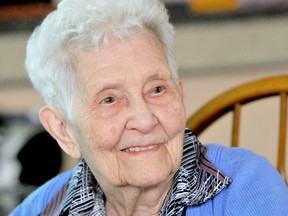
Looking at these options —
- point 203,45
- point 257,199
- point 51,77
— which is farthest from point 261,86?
point 203,45

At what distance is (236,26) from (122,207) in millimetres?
1643

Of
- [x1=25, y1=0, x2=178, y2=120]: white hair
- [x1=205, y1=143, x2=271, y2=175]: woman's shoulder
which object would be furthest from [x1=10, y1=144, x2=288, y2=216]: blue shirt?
[x1=25, y1=0, x2=178, y2=120]: white hair

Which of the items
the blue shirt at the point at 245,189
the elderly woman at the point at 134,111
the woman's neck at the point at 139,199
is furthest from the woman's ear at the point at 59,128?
the blue shirt at the point at 245,189

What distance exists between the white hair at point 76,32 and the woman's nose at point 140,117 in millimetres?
123

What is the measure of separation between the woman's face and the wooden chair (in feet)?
0.91

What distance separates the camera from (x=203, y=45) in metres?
3.15

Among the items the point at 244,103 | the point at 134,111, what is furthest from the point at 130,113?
the point at 244,103

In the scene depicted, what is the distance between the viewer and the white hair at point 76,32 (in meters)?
1.51

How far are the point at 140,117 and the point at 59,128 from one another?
24 centimetres

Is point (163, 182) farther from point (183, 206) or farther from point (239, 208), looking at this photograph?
point (239, 208)

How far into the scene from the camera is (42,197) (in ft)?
6.01

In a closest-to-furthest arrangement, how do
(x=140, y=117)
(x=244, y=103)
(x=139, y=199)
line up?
(x=140, y=117) < (x=139, y=199) < (x=244, y=103)

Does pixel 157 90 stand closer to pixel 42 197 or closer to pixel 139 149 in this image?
pixel 139 149

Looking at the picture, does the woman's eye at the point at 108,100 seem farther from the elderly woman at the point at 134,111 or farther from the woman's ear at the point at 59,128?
the woman's ear at the point at 59,128
